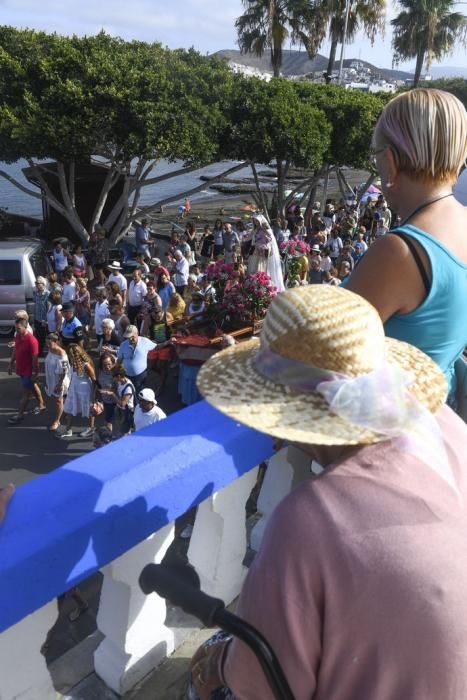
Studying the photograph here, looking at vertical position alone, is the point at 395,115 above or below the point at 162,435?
above

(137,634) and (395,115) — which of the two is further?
(137,634)

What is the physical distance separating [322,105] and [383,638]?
19.6 metres

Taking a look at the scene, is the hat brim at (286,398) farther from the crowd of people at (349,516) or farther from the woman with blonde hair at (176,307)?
the woman with blonde hair at (176,307)

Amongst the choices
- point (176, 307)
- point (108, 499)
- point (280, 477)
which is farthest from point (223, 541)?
point (176, 307)

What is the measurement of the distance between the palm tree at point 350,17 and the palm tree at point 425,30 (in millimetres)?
4230

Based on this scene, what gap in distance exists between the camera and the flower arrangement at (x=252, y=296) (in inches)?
317

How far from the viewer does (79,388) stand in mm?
8336

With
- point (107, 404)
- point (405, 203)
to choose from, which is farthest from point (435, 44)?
point (405, 203)

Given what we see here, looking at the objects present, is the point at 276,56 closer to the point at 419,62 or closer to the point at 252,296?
the point at 419,62

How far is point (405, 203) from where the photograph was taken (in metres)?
1.62

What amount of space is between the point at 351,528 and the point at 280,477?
1.29m

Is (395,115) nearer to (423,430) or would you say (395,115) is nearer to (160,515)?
(423,430)

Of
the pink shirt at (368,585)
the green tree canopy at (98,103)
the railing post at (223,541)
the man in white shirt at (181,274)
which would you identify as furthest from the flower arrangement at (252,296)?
the green tree canopy at (98,103)

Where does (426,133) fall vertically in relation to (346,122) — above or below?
below
